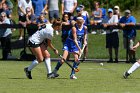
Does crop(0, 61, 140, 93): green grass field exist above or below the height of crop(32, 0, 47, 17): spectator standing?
below

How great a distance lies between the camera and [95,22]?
76.1 ft

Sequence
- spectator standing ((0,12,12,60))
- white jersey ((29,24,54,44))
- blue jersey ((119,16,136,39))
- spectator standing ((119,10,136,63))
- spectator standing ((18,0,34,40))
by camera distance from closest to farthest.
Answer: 1. white jersey ((29,24,54,44))
2. spectator standing ((119,10,136,63))
3. blue jersey ((119,16,136,39))
4. spectator standing ((0,12,12,60))
5. spectator standing ((18,0,34,40))

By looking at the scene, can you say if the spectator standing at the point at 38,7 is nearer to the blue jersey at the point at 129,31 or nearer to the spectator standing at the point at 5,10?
the spectator standing at the point at 5,10

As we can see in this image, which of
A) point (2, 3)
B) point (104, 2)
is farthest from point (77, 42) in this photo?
point (104, 2)

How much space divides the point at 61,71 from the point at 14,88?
208 inches

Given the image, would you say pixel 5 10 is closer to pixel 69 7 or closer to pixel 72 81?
pixel 69 7

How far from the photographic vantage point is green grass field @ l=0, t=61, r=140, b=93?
13.1 metres

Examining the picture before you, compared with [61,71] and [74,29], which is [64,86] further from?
[61,71]

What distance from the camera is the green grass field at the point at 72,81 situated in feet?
42.9

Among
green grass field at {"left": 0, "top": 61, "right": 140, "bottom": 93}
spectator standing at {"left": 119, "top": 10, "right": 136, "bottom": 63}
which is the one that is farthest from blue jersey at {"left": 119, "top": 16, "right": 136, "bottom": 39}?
green grass field at {"left": 0, "top": 61, "right": 140, "bottom": 93}

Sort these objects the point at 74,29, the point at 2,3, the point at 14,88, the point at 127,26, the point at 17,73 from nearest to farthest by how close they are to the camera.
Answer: the point at 14,88
the point at 74,29
the point at 17,73
the point at 127,26
the point at 2,3

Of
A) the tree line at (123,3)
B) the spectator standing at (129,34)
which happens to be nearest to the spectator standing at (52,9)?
the spectator standing at (129,34)

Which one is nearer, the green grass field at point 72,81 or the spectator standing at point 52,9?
the green grass field at point 72,81

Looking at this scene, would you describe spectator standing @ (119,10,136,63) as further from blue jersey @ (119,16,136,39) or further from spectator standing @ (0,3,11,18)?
spectator standing @ (0,3,11,18)
